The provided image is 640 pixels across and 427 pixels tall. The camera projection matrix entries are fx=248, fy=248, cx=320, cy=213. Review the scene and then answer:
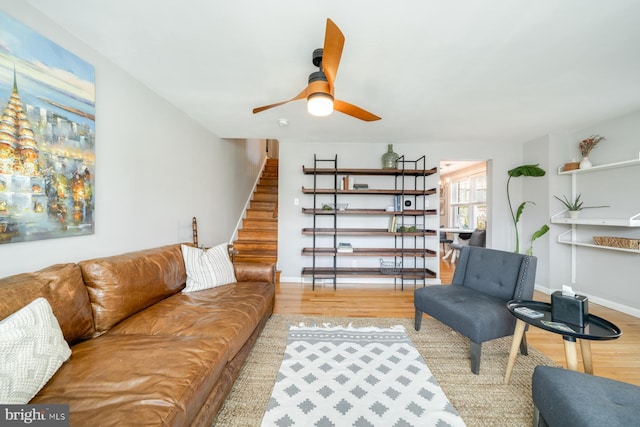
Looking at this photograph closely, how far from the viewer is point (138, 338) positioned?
1.38 meters

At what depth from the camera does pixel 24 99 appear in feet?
4.39

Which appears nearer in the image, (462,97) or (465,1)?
(465,1)

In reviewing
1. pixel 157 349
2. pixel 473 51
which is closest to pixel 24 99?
pixel 157 349

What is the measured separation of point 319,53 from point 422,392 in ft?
7.53

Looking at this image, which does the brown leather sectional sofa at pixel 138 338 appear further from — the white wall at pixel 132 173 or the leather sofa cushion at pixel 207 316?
the white wall at pixel 132 173

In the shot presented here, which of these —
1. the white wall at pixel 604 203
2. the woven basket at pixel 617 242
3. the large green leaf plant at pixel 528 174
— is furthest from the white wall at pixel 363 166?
the woven basket at pixel 617 242

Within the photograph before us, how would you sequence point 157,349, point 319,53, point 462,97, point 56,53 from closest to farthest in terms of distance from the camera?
point 157,349
point 56,53
point 319,53
point 462,97

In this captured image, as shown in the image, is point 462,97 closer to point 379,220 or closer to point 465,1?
point 465,1

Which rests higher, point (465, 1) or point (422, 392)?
point (465, 1)

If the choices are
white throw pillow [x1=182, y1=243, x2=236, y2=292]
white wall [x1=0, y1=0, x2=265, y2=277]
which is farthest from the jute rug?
white wall [x1=0, y1=0, x2=265, y2=277]

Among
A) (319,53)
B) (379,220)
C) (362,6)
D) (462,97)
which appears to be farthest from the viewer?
(379,220)

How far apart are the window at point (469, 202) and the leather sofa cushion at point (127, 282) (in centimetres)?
611

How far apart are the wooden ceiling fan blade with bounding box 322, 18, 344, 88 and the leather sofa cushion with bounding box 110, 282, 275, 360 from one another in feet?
5.43

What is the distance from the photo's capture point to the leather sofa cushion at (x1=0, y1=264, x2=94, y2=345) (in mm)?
1096
